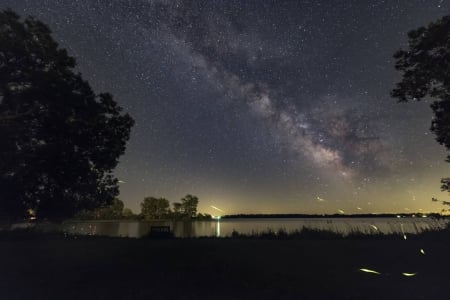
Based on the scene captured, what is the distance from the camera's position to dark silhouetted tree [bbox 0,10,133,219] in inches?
595

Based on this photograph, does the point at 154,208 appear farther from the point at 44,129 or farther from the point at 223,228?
the point at 44,129

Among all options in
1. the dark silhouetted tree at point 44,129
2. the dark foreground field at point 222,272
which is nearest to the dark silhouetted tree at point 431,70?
the dark foreground field at point 222,272

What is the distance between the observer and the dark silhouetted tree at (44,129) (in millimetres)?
15102

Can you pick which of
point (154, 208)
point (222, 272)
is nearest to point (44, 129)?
point (222, 272)

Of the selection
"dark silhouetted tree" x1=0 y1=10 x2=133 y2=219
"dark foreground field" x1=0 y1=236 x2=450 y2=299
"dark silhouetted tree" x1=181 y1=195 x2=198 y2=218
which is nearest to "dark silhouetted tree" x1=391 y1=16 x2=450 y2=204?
"dark foreground field" x1=0 y1=236 x2=450 y2=299

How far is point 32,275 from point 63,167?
6.77 meters

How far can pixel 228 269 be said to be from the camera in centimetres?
1123

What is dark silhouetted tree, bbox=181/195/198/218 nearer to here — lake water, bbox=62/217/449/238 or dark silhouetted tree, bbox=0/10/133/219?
lake water, bbox=62/217/449/238

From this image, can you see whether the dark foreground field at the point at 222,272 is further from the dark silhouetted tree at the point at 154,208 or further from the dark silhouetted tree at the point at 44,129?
the dark silhouetted tree at the point at 154,208

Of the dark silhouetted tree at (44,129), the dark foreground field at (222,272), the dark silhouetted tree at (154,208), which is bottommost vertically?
the dark foreground field at (222,272)

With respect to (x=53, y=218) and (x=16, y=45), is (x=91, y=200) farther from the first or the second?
(x=16, y=45)

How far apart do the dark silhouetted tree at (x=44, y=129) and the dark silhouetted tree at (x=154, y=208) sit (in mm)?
114164

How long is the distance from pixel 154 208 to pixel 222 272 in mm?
122738

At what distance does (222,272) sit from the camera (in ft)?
35.1
